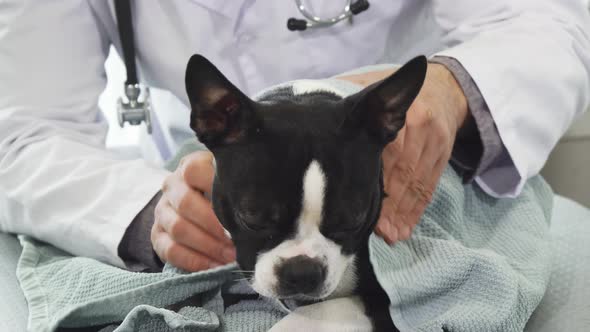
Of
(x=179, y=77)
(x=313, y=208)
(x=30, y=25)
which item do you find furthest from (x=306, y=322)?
(x=30, y=25)

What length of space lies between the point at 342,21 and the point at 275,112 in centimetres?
→ 42

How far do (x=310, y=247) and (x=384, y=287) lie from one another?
11 centimetres

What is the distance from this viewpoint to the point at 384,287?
812 mm

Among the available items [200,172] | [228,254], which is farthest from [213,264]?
[200,172]

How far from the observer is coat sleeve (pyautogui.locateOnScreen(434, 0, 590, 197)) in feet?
3.31

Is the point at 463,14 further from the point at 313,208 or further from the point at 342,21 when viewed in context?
the point at 313,208

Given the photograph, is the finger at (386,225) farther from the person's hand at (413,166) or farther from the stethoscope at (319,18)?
the stethoscope at (319,18)

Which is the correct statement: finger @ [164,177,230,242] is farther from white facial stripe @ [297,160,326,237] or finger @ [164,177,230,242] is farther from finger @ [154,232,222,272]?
white facial stripe @ [297,160,326,237]

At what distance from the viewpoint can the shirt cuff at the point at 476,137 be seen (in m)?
1.00

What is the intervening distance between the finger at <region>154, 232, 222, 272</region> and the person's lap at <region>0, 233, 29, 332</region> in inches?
7.5

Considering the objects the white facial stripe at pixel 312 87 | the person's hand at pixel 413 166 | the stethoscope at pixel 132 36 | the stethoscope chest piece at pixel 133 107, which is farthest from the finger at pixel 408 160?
the stethoscope chest piece at pixel 133 107

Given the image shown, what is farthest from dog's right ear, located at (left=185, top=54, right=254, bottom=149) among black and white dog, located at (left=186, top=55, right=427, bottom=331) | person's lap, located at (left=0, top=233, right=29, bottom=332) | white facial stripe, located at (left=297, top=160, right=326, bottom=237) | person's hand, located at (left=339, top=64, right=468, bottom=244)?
person's lap, located at (left=0, top=233, right=29, bottom=332)

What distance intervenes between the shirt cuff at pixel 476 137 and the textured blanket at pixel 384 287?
0.09m

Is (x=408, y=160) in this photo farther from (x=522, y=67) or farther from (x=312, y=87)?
(x=522, y=67)
